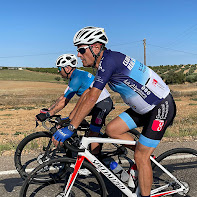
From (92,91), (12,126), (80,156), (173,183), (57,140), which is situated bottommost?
(12,126)

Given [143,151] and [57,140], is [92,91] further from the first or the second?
[143,151]

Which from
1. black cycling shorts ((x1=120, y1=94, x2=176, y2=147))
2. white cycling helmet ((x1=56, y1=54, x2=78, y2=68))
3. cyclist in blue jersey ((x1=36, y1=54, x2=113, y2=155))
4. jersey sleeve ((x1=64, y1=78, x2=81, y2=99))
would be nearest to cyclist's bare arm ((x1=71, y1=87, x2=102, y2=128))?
black cycling shorts ((x1=120, y1=94, x2=176, y2=147))

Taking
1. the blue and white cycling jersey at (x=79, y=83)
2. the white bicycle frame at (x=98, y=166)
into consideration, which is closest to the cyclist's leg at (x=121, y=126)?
the white bicycle frame at (x=98, y=166)

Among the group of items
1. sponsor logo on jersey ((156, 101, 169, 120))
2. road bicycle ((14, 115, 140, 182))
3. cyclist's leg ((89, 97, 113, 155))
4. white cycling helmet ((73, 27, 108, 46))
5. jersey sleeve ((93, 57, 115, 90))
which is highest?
white cycling helmet ((73, 27, 108, 46))

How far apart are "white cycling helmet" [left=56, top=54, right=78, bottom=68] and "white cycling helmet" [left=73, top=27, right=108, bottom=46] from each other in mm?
1539

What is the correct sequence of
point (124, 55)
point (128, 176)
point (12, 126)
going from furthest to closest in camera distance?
point (12, 126) → point (128, 176) → point (124, 55)

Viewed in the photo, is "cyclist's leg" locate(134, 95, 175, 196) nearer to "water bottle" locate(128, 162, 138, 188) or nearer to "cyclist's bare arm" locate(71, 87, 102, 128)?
"water bottle" locate(128, 162, 138, 188)

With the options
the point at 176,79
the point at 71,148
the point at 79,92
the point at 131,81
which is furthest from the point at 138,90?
the point at 176,79

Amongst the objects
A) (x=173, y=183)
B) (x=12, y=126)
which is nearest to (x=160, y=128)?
(x=173, y=183)

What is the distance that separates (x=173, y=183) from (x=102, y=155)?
44.3 inches

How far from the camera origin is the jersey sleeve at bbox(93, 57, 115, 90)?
8.52 ft

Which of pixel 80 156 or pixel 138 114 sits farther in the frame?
pixel 138 114

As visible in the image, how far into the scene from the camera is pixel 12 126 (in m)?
10.5

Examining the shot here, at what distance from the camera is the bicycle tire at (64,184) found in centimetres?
275
